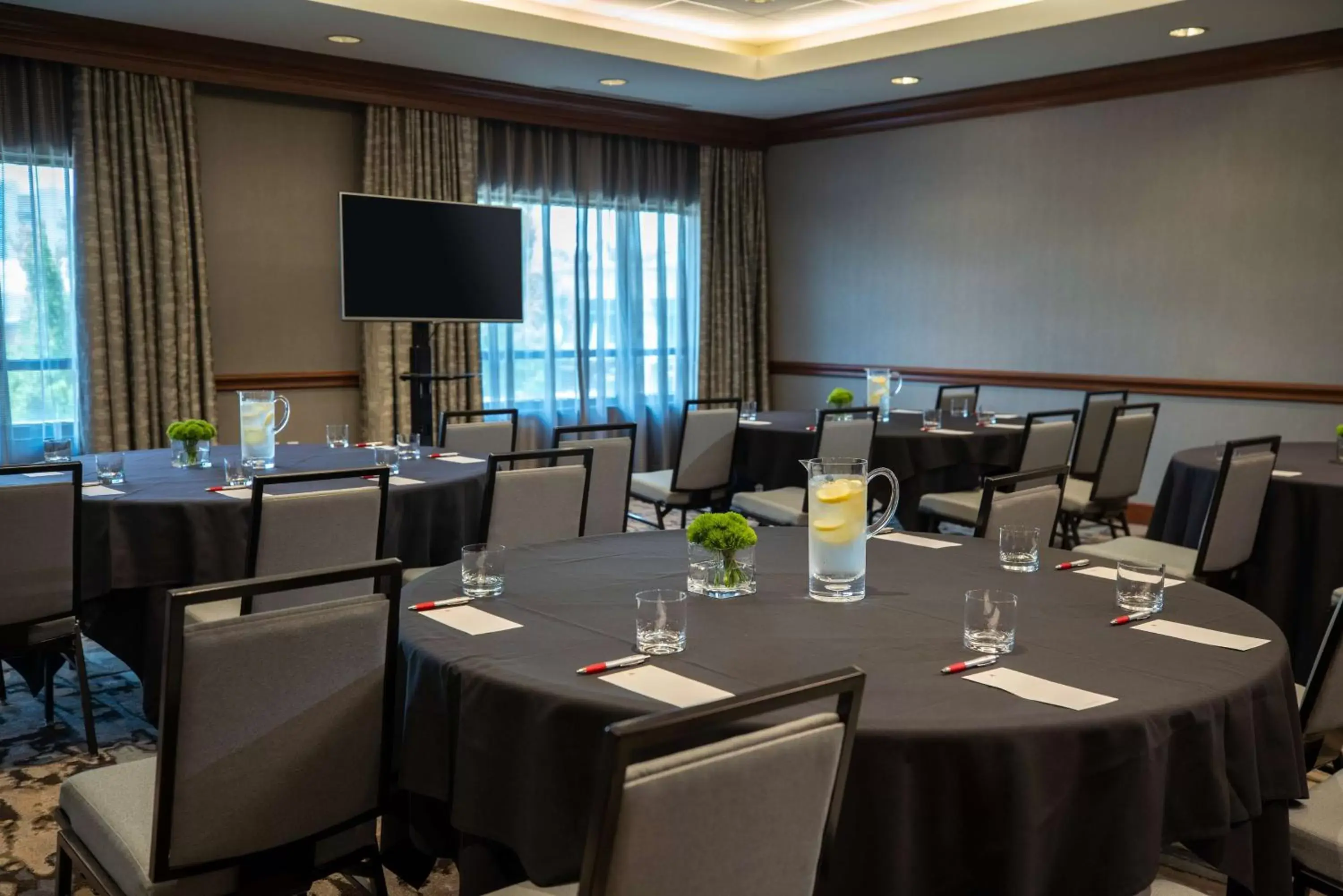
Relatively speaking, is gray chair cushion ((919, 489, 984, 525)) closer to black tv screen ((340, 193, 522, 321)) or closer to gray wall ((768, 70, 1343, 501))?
gray wall ((768, 70, 1343, 501))

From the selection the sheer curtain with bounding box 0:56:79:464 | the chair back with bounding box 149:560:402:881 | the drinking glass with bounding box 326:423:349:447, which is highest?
the sheer curtain with bounding box 0:56:79:464

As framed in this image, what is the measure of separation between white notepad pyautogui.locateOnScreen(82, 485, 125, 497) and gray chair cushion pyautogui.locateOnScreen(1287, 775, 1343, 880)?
3.33 m

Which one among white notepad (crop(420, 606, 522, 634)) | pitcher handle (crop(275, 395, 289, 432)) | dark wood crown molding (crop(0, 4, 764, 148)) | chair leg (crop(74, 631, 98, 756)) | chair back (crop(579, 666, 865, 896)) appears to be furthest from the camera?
dark wood crown molding (crop(0, 4, 764, 148))

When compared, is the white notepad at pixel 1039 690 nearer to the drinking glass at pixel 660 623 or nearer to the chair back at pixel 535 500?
the drinking glass at pixel 660 623

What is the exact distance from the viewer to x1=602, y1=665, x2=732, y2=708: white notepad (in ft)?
5.79

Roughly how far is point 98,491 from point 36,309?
2982 millimetres

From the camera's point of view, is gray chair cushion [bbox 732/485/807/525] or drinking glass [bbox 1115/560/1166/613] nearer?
drinking glass [bbox 1115/560/1166/613]

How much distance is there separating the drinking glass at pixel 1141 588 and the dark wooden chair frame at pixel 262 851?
1412 millimetres

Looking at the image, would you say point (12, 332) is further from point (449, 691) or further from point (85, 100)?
point (449, 691)

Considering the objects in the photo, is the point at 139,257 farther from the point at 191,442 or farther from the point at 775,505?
the point at 775,505

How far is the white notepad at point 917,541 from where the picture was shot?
9.79 ft

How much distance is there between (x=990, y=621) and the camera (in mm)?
2014

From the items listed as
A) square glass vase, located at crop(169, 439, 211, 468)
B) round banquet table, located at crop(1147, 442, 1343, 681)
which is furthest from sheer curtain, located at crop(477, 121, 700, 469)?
round banquet table, located at crop(1147, 442, 1343, 681)

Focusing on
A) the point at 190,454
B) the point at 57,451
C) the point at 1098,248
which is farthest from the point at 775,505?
the point at 1098,248
